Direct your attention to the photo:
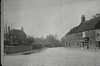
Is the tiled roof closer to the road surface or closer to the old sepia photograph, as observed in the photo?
the old sepia photograph

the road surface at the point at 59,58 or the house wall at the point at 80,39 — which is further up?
the house wall at the point at 80,39

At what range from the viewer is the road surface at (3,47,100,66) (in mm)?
2354

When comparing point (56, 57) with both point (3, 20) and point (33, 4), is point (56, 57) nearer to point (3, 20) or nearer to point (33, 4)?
point (33, 4)

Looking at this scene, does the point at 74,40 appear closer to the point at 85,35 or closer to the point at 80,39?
the point at 80,39

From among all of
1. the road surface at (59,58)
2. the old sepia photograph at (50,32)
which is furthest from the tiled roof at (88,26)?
the road surface at (59,58)

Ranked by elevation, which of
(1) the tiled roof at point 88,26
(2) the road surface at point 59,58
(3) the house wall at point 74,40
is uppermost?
(1) the tiled roof at point 88,26

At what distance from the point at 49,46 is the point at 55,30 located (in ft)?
1.00

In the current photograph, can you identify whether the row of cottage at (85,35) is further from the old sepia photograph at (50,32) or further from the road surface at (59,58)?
the road surface at (59,58)

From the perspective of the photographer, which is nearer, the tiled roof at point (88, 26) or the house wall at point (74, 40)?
the tiled roof at point (88, 26)

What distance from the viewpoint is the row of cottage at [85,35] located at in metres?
2.35

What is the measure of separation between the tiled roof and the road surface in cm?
33

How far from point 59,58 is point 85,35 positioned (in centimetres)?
59

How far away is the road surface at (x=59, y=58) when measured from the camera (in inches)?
92.7

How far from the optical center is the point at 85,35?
2436 mm
